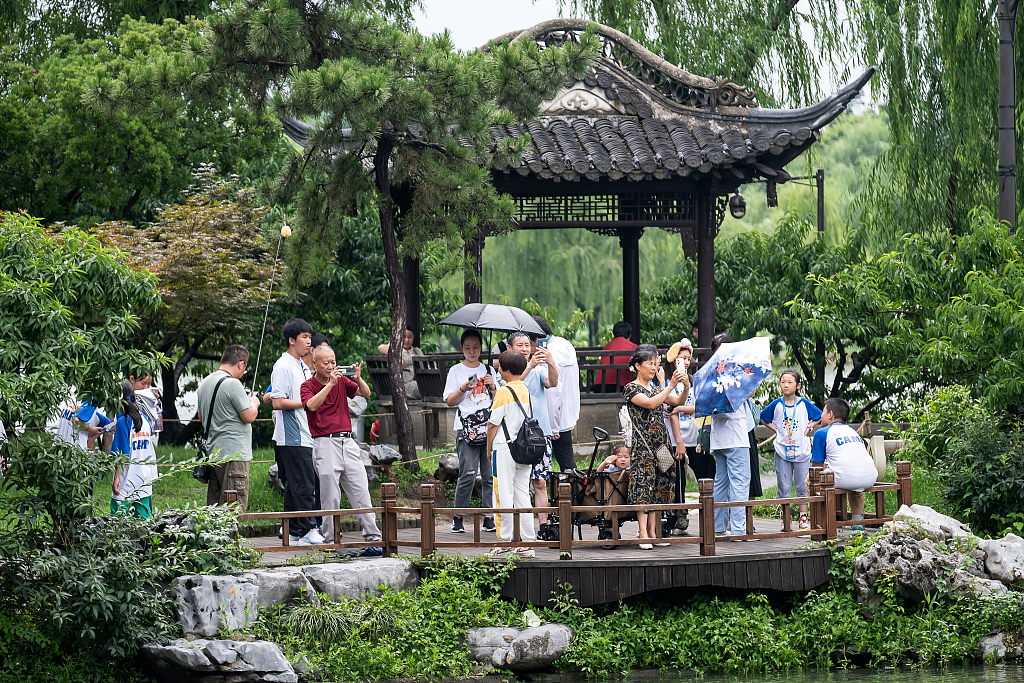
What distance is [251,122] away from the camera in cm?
1780

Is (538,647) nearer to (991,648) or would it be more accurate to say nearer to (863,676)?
(863,676)

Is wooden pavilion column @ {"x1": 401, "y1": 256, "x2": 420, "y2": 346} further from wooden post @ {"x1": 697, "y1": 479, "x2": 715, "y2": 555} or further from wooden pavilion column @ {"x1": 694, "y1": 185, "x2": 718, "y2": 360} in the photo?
wooden post @ {"x1": 697, "y1": 479, "x2": 715, "y2": 555}

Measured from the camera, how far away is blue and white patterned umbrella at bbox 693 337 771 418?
876 cm

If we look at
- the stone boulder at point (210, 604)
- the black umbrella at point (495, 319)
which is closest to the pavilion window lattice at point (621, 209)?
the black umbrella at point (495, 319)

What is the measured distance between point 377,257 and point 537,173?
4.01 metres

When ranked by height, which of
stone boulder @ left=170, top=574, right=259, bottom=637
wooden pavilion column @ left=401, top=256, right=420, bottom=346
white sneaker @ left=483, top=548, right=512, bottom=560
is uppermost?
wooden pavilion column @ left=401, top=256, right=420, bottom=346

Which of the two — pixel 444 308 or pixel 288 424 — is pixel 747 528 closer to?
pixel 288 424

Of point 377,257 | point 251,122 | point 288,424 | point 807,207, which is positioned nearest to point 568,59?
point 288,424

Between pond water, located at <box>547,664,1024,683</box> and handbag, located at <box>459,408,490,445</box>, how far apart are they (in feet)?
6.78

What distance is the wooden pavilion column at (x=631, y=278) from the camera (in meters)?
16.7

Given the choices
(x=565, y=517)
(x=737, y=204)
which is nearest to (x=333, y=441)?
(x=565, y=517)

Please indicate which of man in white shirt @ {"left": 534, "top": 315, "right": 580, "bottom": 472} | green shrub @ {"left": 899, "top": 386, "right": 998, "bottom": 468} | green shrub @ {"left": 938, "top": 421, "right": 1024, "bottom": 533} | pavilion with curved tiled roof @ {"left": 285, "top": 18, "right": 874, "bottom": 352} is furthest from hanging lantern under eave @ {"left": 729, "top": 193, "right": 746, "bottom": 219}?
man in white shirt @ {"left": 534, "top": 315, "right": 580, "bottom": 472}

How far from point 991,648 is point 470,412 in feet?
13.9

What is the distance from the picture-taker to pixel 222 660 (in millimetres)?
7031
